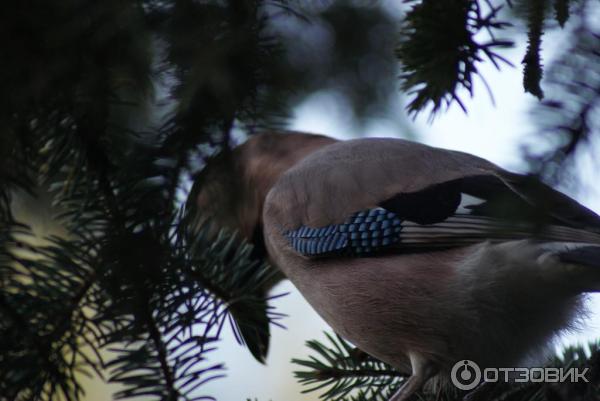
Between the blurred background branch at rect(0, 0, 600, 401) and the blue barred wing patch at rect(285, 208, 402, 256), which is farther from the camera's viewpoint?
the blue barred wing patch at rect(285, 208, 402, 256)

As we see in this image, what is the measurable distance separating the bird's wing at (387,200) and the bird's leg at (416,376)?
0.31 metres

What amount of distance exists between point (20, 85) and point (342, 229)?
135 cm

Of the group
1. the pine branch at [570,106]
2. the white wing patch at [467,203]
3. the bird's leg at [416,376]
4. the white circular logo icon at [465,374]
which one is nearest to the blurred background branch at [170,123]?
the pine branch at [570,106]

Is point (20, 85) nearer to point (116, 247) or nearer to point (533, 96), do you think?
point (116, 247)

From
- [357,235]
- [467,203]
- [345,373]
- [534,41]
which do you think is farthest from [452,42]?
[345,373]

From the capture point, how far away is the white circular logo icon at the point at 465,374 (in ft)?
6.46

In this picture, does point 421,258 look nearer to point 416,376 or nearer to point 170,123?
point 416,376

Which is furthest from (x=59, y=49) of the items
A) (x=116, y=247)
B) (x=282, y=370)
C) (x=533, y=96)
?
(x=282, y=370)

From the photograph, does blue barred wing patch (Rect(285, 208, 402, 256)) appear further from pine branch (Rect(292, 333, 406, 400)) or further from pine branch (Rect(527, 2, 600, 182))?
pine branch (Rect(527, 2, 600, 182))

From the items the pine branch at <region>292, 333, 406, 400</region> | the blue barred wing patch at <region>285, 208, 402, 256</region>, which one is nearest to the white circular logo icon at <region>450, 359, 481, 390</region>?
the pine branch at <region>292, 333, 406, 400</region>

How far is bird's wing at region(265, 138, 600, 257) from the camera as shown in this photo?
2.01m

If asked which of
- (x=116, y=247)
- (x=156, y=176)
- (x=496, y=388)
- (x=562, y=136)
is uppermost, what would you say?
(x=156, y=176)

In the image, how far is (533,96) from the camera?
99cm

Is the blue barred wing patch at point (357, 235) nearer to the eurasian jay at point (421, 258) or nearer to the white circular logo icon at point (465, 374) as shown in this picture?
the eurasian jay at point (421, 258)
